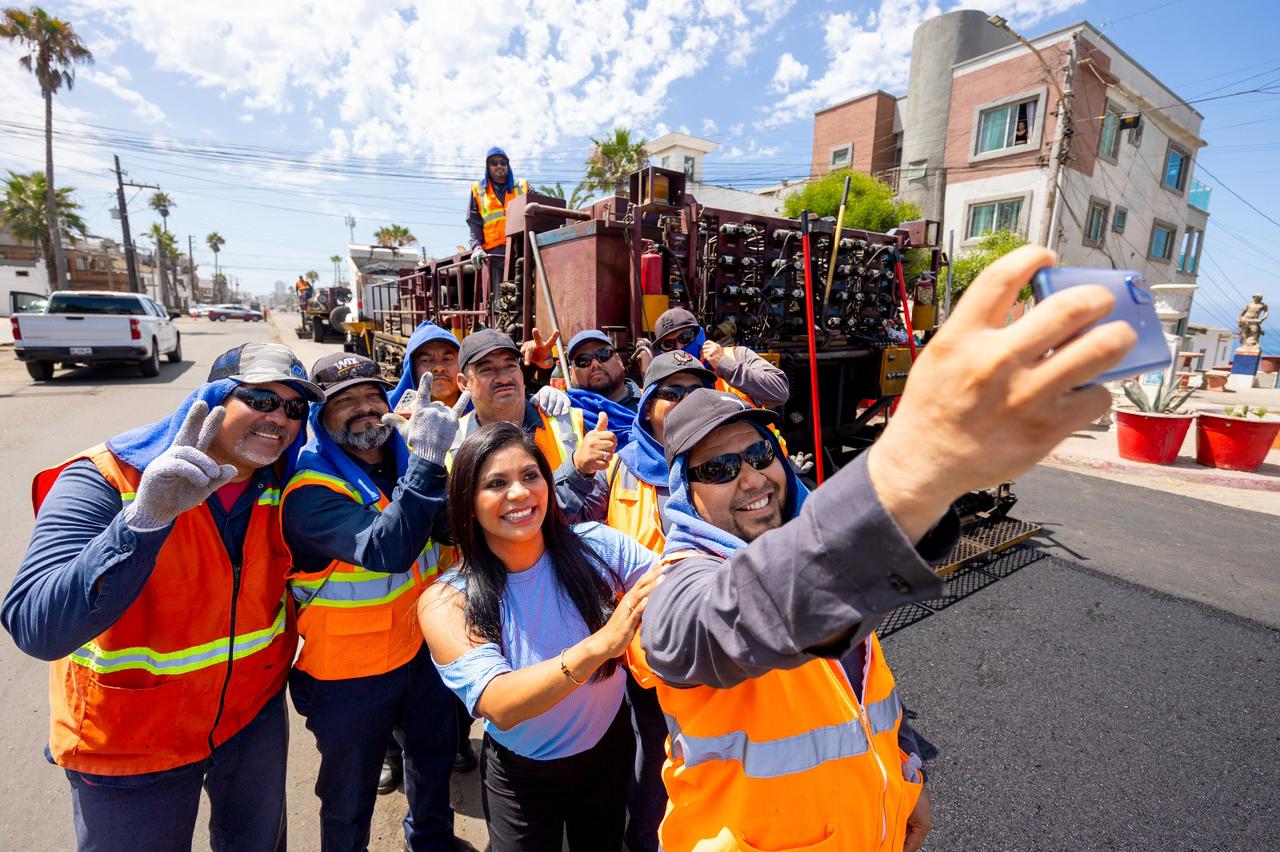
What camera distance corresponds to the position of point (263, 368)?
162 centimetres

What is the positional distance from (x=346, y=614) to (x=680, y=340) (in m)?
2.52

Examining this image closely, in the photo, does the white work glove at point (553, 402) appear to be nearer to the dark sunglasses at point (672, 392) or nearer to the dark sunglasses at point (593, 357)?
the dark sunglasses at point (593, 357)

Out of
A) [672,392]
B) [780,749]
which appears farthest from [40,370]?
[780,749]

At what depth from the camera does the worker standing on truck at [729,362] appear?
344 centimetres

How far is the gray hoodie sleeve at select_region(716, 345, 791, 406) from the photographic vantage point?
3.43 m

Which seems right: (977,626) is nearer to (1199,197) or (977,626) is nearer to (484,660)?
(484,660)

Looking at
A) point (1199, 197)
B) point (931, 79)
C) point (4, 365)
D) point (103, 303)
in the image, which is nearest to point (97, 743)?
point (103, 303)

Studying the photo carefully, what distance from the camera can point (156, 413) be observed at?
8.59 m

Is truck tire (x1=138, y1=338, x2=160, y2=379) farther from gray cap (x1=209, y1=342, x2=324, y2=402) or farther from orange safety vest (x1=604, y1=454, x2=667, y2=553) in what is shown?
orange safety vest (x1=604, y1=454, x2=667, y2=553)

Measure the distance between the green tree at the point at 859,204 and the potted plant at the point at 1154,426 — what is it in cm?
1030

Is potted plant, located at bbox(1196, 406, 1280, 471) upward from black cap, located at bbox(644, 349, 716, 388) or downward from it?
downward

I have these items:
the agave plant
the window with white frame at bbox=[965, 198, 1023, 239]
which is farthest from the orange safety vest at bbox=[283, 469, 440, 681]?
the window with white frame at bbox=[965, 198, 1023, 239]

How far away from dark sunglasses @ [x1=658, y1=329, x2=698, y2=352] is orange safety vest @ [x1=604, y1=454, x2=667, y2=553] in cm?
159

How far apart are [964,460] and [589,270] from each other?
3649 millimetres
